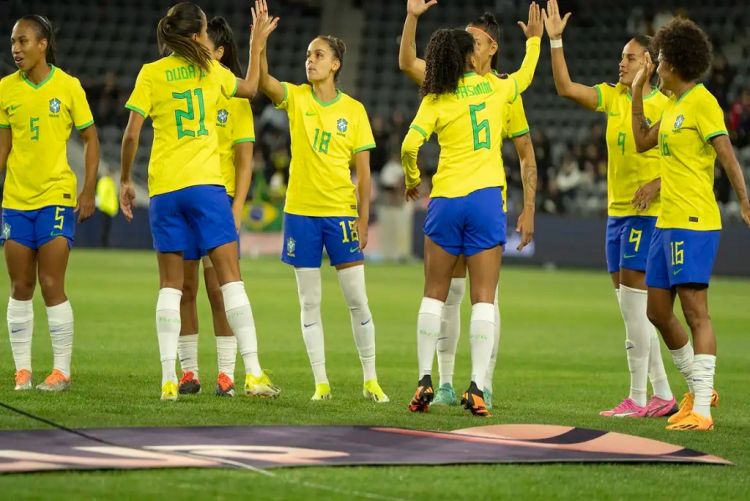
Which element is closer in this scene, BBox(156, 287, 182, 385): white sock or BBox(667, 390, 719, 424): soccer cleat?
BBox(667, 390, 719, 424): soccer cleat

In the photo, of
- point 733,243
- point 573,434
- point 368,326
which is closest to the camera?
point 573,434

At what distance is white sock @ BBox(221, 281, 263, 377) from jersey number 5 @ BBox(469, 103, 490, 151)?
1.68 meters

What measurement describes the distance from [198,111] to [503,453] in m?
3.01

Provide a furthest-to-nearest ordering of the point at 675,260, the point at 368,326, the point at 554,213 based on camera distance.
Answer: the point at 554,213 < the point at 368,326 < the point at 675,260

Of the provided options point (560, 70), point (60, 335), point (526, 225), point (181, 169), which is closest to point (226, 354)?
point (60, 335)

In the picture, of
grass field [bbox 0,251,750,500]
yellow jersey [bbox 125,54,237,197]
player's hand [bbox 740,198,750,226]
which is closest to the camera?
grass field [bbox 0,251,750,500]

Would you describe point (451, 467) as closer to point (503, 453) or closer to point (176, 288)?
point (503, 453)

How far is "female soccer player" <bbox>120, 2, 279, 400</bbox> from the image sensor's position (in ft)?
26.5

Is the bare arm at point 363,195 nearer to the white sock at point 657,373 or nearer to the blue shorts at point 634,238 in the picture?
the blue shorts at point 634,238

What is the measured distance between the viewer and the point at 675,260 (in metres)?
7.83

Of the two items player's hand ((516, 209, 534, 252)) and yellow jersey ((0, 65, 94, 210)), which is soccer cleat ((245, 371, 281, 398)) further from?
player's hand ((516, 209, 534, 252))

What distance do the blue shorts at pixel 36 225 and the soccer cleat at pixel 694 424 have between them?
396 centimetres

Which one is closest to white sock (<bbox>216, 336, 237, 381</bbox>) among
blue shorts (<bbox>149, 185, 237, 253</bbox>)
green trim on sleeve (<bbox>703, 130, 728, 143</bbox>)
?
blue shorts (<bbox>149, 185, 237, 253</bbox>)

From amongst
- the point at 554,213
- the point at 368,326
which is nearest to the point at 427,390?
the point at 368,326
